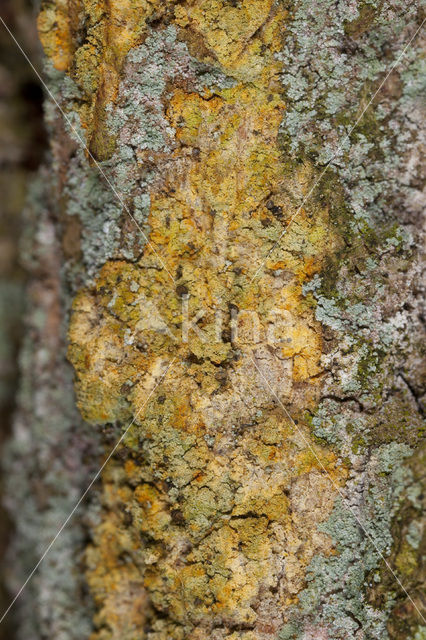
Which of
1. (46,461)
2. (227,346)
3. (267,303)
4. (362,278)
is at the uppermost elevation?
(362,278)

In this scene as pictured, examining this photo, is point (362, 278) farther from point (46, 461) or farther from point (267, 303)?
point (46, 461)

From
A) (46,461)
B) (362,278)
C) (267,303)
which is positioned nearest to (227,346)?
(267,303)

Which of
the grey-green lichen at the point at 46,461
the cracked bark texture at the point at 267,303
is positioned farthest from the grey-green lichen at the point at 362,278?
the grey-green lichen at the point at 46,461

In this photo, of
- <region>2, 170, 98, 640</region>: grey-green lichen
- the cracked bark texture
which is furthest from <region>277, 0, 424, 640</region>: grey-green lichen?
<region>2, 170, 98, 640</region>: grey-green lichen

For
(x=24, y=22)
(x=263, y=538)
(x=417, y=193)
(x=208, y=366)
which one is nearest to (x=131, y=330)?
(x=208, y=366)

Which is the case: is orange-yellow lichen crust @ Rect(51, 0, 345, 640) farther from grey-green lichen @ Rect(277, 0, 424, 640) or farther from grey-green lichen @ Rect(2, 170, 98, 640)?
grey-green lichen @ Rect(2, 170, 98, 640)

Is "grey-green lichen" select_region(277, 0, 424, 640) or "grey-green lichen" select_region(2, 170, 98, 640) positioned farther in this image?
"grey-green lichen" select_region(2, 170, 98, 640)

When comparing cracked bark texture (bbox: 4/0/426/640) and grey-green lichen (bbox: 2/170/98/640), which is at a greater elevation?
cracked bark texture (bbox: 4/0/426/640)
